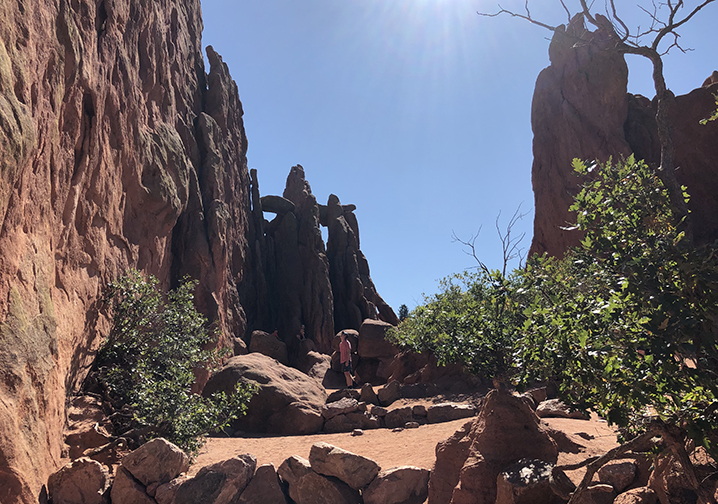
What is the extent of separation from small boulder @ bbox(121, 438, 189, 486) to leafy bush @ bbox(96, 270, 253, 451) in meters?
1.36

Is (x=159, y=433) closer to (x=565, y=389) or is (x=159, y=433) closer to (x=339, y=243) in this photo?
(x=565, y=389)

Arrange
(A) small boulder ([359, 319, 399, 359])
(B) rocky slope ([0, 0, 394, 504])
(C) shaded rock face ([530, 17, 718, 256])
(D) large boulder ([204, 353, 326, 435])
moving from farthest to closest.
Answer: (A) small boulder ([359, 319, 399, 359]) → (C) shaded rock face ([530, 17, 718, 256]) → (D) large boulder ([204, 353, 326, 435]) → (B) rocky slope ([0, 0, 394, 504])

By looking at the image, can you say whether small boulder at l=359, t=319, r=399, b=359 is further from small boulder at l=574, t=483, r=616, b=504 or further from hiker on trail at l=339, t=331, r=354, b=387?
small boulder at l=574, t=483, r=616, b=504

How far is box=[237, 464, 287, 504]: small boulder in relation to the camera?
6848 mm

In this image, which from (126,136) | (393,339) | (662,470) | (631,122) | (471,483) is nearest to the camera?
(662,470)

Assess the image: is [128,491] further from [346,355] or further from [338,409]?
[346,355]

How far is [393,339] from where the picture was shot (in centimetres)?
2489

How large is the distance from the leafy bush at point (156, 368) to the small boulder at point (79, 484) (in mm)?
1431

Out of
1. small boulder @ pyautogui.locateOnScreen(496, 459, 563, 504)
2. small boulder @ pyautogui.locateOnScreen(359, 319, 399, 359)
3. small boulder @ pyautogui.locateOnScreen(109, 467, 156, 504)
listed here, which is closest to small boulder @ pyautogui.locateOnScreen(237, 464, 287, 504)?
small boulder @ pyautogui.locateOnScreen(109, 467, 156, 504)

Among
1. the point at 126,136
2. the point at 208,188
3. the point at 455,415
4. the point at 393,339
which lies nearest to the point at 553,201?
the point at 393,339

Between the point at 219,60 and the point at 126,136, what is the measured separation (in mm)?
27824

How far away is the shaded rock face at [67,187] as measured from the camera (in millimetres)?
6262

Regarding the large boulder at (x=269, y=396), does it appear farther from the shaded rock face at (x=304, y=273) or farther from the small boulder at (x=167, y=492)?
the shaded rock face at (x=304, y=273)

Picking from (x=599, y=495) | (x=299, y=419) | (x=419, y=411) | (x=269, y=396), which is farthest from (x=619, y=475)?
(x=269, y=396)
